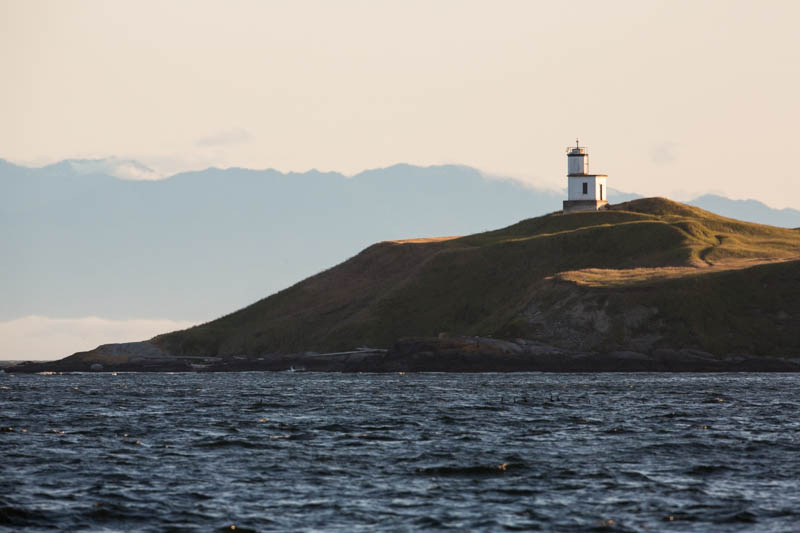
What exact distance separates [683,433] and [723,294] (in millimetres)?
100016

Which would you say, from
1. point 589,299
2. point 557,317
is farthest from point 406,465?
point 589,299

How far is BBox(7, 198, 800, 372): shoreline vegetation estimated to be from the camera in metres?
142

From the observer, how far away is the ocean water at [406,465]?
33.5 metres

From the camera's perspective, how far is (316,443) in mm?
51969

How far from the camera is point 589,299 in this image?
15462 cm

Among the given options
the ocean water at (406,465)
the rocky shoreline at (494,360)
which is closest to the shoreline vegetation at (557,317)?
the rocky shoreline at (494,360)

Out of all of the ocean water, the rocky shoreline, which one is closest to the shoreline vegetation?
the rocky shoreline

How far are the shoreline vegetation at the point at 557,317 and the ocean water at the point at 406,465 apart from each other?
62.1 m

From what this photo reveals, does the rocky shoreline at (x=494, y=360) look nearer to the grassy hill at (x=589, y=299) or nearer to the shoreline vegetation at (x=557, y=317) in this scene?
the shoreline vegetation at (x=557, y=317)

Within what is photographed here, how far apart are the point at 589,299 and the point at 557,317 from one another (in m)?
4.75

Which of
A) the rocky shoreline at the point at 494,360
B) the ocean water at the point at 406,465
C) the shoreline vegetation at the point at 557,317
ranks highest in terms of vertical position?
the shoreline vegetation at the point at 557,317

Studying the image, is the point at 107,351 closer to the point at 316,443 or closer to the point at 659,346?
the point at 659,346

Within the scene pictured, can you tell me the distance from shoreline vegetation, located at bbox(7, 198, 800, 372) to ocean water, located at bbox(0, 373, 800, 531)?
204 feet

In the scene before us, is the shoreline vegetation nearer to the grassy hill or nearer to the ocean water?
the grassy hill
